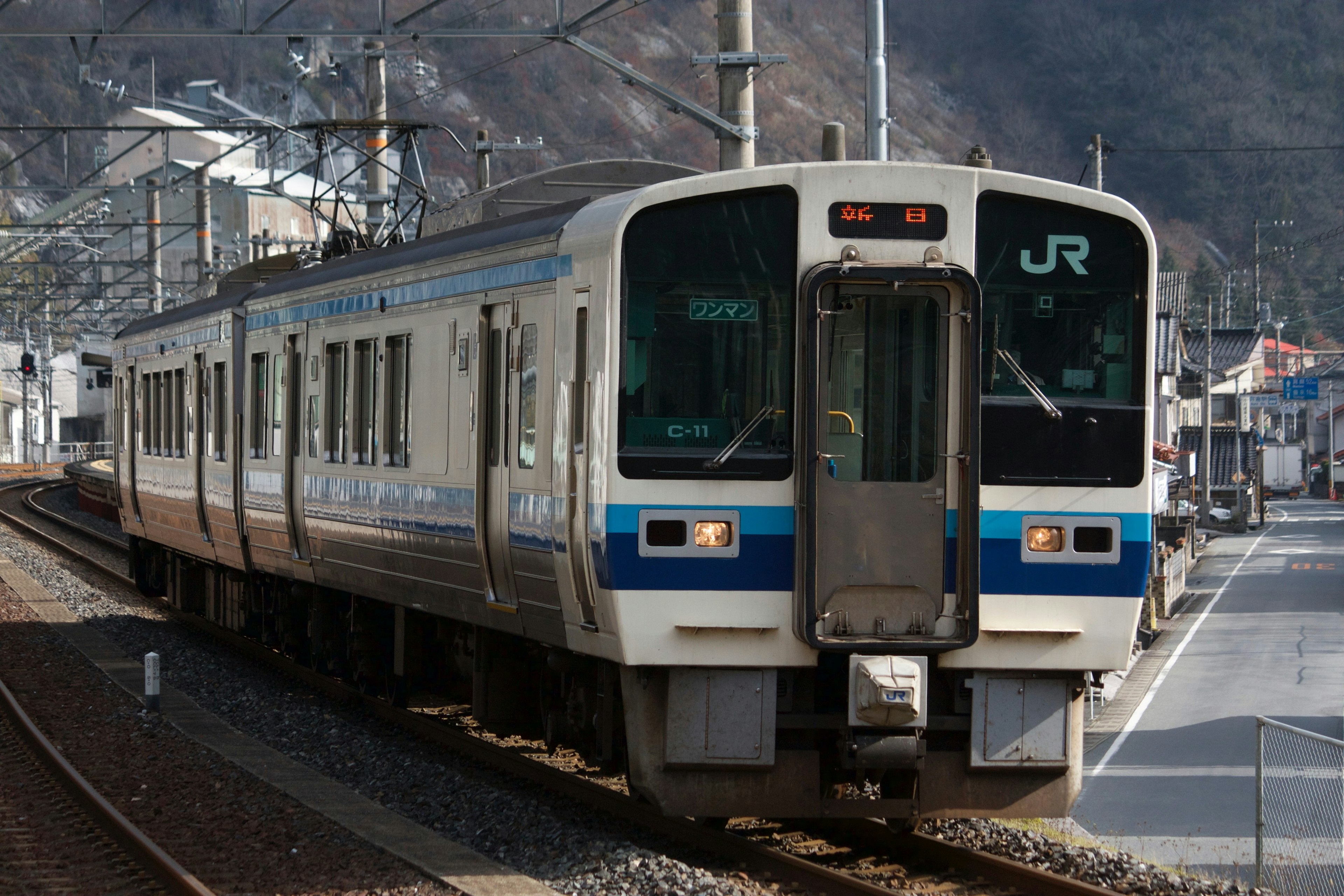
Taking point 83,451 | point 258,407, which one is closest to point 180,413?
point 258,407

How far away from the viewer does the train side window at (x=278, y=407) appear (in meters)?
12.2

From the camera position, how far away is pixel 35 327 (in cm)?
6650

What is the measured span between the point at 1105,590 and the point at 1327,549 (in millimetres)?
42158

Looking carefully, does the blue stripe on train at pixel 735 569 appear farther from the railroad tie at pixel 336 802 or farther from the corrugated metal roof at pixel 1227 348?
the corrugated metal roof at pixel 1227 348

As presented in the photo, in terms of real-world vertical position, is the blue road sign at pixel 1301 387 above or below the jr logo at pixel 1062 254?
above

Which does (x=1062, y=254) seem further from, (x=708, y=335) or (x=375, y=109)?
(x=375, y=109)

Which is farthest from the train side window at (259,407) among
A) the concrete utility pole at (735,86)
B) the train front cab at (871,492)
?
the train front cab at (871,492)

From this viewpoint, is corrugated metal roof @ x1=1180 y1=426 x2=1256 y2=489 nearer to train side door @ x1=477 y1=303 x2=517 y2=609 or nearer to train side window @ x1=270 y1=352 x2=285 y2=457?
train side window @ x1=270 y1=352 x2=285 y2=457

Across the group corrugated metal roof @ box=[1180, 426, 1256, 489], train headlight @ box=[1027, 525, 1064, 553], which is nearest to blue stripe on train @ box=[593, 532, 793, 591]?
train headlight @ box=[1027, 525, 1064, 553]

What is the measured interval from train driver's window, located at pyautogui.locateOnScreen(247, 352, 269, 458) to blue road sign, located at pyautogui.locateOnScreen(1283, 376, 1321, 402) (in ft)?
196

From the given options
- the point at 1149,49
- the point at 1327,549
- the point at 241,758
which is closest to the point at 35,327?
the point at 1327,549

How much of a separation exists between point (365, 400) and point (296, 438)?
5.62ft

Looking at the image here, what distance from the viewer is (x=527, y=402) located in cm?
814

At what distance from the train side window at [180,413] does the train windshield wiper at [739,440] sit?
970 cm
